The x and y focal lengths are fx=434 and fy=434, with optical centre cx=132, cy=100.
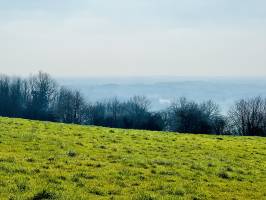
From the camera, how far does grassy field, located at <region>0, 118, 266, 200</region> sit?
1372 cm

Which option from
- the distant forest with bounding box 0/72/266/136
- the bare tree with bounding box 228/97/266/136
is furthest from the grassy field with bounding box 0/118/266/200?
the bare tree with bounding box 228/97/266/136

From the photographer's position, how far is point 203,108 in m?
118

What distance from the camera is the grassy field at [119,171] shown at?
13.7m

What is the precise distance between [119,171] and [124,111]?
12334 cm

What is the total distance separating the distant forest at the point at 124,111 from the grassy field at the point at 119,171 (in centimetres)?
6906

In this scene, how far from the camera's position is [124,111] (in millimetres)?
140250

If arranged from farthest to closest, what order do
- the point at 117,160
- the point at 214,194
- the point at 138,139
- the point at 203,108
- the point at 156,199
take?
the point at 203,108 < the point at 138,139 < the point at 117,160 < the point at 214,194 < the point at 156,199

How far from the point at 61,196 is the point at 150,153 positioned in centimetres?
1093

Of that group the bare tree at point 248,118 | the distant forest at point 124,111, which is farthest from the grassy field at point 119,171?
the bare tree at point 248,118

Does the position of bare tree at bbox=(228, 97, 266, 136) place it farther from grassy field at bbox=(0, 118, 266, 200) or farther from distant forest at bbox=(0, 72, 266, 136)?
grassy field at bbox=(0, 118, 266, 200)

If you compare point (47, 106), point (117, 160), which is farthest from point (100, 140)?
point (47, 106)

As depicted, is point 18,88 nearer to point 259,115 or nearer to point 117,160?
point 259,115

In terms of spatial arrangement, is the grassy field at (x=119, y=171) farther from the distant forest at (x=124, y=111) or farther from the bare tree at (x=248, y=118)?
the bare tree at (x=248, y=118)

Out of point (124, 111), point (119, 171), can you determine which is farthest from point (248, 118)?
point (119, 171)
